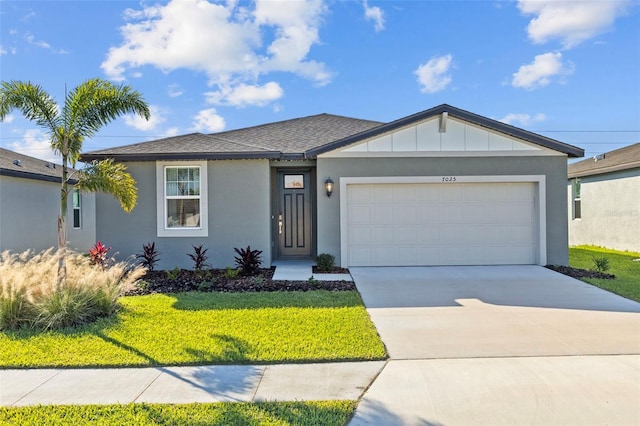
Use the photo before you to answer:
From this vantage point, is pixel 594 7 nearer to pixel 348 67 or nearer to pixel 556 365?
pixel 348 67

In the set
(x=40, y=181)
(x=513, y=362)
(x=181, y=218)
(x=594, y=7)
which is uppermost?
(x=594, y=7)

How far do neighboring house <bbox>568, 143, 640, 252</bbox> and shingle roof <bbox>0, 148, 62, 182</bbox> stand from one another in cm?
2126

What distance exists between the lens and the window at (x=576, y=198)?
16680 mm

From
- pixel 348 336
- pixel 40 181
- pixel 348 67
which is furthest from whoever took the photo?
pixel 348 67

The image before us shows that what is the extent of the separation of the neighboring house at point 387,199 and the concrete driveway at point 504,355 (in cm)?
226

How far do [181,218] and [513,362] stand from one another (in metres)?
8.45

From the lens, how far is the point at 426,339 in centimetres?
473

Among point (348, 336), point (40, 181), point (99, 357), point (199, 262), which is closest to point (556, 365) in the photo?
point (348, 336)

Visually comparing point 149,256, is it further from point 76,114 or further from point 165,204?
point 76,114

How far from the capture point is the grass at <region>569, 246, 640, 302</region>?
23.7 feet

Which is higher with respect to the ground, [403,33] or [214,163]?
[403,33]

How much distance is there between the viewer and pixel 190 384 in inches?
140

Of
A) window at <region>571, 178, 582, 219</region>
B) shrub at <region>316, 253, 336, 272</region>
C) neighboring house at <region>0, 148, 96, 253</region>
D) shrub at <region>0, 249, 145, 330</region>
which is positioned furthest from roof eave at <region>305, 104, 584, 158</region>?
neighboring house at <region>0, 148, 96, 253</region>

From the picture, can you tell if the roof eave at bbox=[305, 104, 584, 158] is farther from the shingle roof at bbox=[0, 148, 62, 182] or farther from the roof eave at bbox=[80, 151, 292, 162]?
the shingle roof at bbox=[0, 148, 62, 182]
